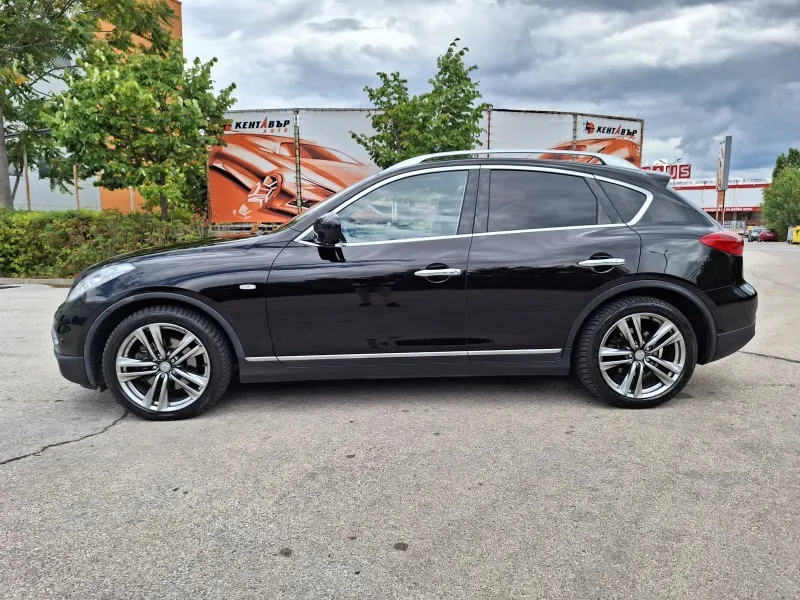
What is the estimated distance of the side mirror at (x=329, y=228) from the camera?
3.66 metres

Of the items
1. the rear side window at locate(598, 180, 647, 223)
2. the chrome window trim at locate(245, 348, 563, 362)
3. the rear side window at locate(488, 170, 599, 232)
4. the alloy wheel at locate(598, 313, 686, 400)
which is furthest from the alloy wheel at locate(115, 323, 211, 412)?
the rear side window at locate(598, 180, 647, 223)

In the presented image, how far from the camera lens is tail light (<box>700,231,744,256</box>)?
3.93 meters

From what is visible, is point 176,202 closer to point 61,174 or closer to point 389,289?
point 61,174

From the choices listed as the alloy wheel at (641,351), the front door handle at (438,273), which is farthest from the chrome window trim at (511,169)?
the alloy wheel at (641,351)

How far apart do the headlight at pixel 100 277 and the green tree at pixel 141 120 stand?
31.3 ft

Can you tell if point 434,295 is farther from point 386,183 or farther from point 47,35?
point 47,35

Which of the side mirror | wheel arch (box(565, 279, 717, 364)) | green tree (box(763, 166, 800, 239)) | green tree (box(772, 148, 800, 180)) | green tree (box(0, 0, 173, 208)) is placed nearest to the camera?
the side mirror

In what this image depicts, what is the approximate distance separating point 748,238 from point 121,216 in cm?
6730

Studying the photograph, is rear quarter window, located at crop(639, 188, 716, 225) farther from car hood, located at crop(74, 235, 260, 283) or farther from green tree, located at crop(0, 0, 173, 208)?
green tree, located at crop(0, 0, 173, 208)

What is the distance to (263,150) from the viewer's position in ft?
48.3

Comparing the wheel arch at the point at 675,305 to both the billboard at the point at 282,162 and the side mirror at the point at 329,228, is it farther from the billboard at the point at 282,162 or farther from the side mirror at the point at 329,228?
the billboard at the point at 282,162

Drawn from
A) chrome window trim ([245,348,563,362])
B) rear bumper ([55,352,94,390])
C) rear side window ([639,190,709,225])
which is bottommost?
rear bumper ([55,352,94,390])

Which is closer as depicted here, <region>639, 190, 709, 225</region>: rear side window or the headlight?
the headlight

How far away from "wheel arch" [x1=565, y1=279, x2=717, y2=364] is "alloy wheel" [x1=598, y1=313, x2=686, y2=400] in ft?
0.56
